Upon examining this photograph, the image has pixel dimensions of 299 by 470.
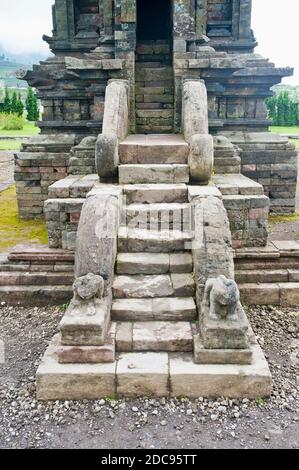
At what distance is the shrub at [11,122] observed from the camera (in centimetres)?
3425

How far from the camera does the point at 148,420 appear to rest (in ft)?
11.5

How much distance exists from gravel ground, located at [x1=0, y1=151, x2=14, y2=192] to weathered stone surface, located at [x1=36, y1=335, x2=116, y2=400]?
354 inches

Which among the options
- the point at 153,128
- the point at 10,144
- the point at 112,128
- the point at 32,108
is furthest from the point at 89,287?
the point at 32,108

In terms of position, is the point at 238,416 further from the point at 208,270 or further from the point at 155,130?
the point at 155,130

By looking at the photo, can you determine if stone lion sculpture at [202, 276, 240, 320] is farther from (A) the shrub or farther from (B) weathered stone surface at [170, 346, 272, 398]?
(A) the shrub

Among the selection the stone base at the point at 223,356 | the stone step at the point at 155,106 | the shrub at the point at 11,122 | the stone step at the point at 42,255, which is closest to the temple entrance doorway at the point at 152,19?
the stone step at the point at 155,106

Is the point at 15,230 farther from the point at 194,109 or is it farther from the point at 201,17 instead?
the point at 201,17

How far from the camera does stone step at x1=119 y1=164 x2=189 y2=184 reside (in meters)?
5.92

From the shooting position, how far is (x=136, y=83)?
8461 millimetres

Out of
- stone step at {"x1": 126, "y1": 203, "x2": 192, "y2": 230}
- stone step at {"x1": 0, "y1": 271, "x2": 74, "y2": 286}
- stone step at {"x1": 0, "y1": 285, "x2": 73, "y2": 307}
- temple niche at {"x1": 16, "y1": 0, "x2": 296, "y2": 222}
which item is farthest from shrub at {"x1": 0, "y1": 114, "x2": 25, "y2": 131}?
stone step at {"x1": 126, "y1": 203, "x2": 192, "y2": 230}

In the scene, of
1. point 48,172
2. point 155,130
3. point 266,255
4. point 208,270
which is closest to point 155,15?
point 155,130

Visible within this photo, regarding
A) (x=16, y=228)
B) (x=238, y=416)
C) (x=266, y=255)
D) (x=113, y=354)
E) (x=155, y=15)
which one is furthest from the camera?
(x=155, y=15)

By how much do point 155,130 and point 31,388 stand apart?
5543 mm

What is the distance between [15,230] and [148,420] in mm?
5081
